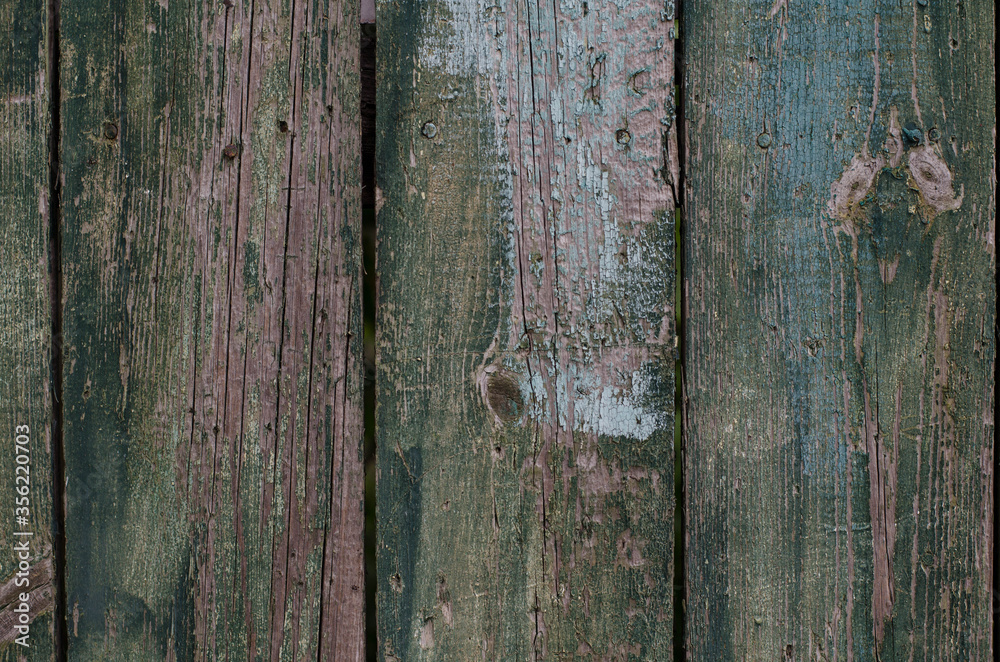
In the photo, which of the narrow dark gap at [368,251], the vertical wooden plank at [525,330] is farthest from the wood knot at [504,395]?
the narrow dark gap at [368,251]

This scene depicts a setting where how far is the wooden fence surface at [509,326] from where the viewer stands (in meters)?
1.13

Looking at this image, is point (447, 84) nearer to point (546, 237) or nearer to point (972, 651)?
point (546, 237)

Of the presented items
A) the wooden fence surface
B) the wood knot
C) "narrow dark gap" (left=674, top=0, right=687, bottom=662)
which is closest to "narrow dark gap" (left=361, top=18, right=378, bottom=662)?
the wooden fence surface

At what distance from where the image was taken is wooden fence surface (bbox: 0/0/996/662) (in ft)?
3.70

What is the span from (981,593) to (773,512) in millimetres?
405

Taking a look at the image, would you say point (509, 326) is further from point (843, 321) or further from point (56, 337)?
point (56, 337)

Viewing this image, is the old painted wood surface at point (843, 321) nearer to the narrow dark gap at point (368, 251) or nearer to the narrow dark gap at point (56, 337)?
the narrow dark gap at point (368, 251)

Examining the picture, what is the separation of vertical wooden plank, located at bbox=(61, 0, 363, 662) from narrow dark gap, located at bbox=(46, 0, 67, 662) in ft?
0.09

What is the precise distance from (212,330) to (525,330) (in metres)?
0.58

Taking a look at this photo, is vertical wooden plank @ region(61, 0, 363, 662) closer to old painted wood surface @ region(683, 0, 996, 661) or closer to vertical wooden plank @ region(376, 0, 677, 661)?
vertical wooden plank @ region(376, 0, 677, 661)

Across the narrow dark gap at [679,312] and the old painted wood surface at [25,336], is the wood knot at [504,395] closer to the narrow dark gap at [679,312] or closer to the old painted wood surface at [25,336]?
the narrow dark gap at [679,312]

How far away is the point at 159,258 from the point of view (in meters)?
1.18

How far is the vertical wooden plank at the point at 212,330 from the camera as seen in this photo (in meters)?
1.17

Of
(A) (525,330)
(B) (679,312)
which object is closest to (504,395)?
(A) (525,330)
